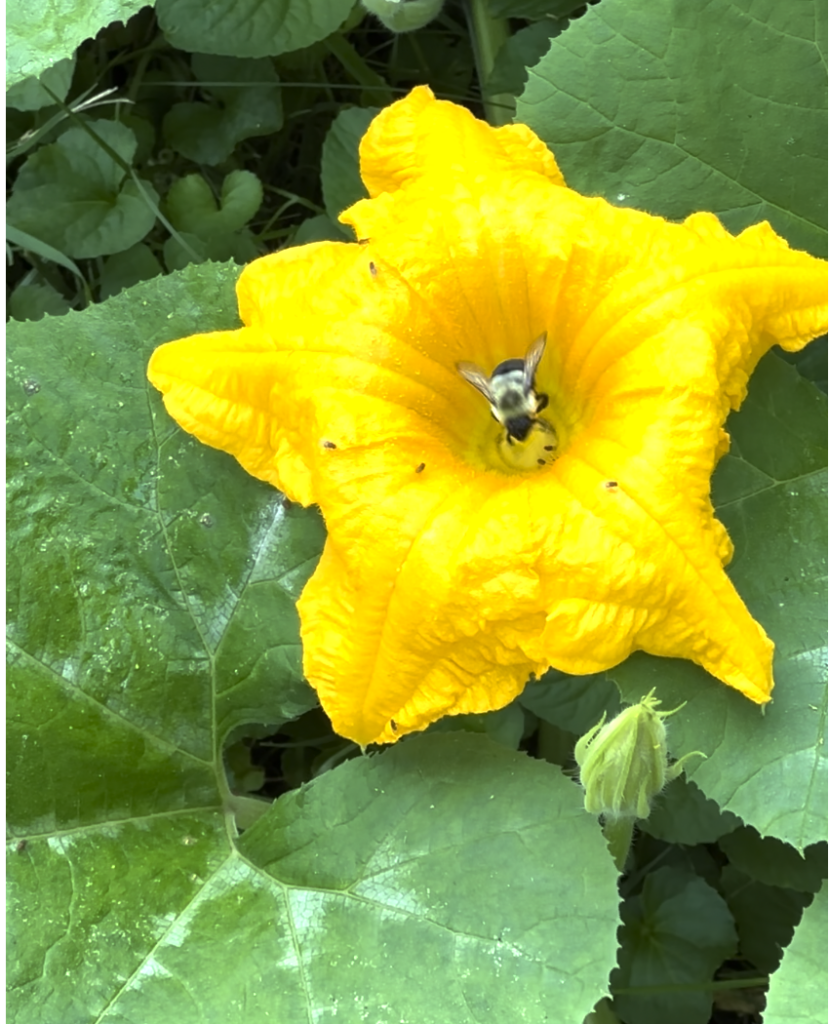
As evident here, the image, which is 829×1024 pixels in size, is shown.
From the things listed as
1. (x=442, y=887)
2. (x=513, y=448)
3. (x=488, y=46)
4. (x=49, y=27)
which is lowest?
(x=442, y=887)

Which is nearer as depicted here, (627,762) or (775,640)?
A: (627,762)

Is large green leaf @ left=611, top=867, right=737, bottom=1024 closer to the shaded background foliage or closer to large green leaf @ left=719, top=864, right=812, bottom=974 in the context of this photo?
large green leaf @ left=719, top=864, right=812, bottom=974

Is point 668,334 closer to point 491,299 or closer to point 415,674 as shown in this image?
point 491,299

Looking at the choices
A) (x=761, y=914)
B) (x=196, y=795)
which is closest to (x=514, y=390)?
(x=196, y=795)

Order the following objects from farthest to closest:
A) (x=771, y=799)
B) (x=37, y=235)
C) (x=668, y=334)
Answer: (x=37, y=235), (x=771, y=799), (x=668, y=334)

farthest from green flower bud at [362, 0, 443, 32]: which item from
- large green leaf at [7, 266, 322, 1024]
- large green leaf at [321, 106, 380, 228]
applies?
large green leaf at [7, 266, 322, 1024]

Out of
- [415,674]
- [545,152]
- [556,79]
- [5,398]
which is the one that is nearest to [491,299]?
[545,152]

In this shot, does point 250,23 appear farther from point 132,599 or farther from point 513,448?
point 132,599

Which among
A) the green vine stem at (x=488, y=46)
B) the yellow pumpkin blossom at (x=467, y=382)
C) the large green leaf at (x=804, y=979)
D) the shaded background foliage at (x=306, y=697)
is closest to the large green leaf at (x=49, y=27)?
the shaded background foliage at (x=306, y=697)
